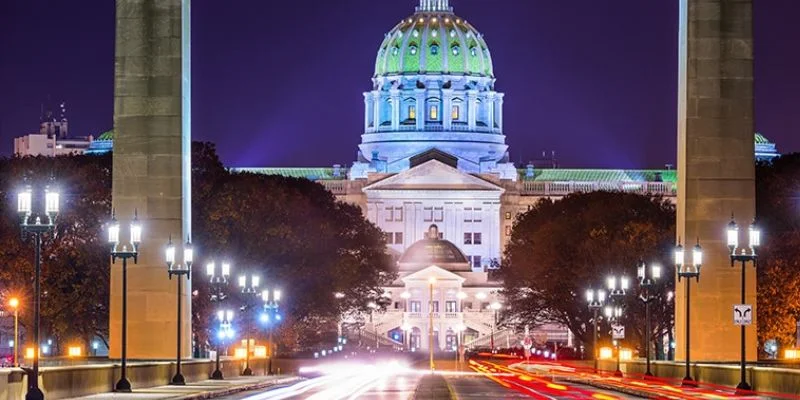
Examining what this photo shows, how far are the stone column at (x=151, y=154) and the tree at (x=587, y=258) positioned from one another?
40862 millimetres

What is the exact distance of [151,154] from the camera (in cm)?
7769

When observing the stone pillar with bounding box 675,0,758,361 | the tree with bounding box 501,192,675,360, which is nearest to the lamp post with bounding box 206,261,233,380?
the stone pillar with bounding box 675,0,758,361

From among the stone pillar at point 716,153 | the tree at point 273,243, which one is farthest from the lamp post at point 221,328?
the stone pillar at point 716,153

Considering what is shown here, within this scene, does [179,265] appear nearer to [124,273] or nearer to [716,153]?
[124,273]

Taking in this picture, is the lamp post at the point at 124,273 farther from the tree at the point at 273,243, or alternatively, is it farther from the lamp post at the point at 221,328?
the tree at the point at 273,243

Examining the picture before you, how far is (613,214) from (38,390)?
366ft

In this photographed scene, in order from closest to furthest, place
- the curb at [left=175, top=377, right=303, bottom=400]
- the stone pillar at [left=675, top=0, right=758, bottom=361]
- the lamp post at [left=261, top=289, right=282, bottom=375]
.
A: the curb at [left=175, top=377, right=303, bottom=400] < the stone pillar at [left=675, top=0, right=758, bottom=361] < the lamp post at [left=261, top=289, right=282, bottom=375]

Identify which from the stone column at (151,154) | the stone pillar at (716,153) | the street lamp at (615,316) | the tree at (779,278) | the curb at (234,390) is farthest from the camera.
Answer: the tree at (779,278)

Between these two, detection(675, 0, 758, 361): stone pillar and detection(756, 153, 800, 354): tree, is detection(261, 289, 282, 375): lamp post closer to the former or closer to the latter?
detection(756, 153, 800, 354): tree

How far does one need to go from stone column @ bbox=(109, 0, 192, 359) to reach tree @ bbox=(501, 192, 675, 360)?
40.9 m

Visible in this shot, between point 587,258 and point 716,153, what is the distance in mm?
63363

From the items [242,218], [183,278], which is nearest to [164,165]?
[183,278]

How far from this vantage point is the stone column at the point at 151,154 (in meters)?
77.0

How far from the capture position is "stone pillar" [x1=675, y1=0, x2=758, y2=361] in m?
76.7
